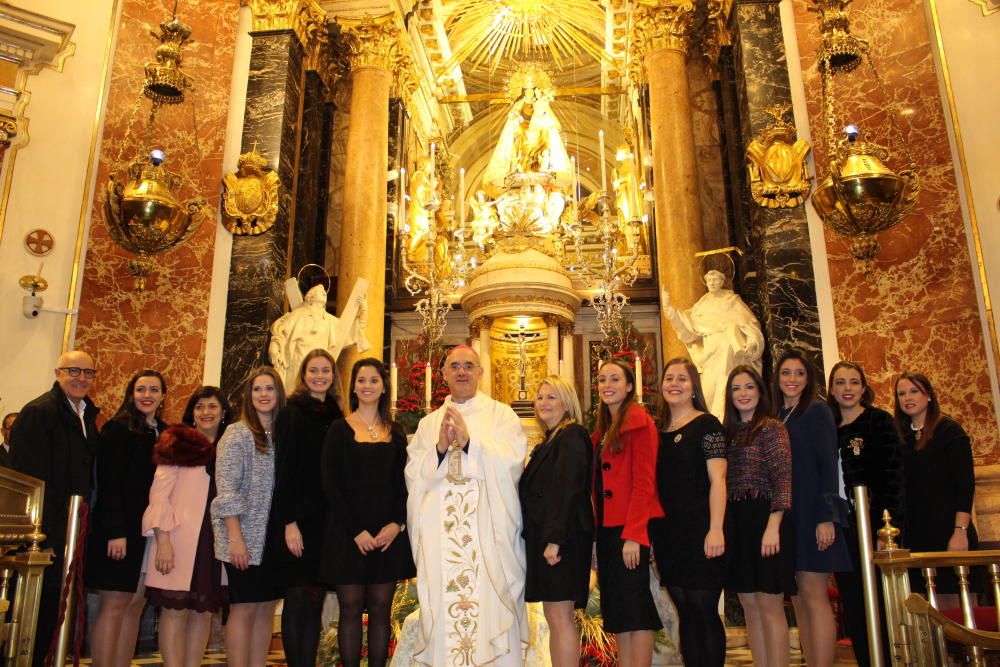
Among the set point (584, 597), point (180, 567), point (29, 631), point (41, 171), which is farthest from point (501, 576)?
point (41, 171)

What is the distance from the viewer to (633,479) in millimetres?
3557

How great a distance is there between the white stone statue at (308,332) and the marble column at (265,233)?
17cm

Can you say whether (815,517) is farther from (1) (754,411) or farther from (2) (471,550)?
(2) (471,550)

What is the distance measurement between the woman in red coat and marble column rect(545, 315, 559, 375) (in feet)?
20.1

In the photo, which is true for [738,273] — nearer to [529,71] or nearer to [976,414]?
[976,414]

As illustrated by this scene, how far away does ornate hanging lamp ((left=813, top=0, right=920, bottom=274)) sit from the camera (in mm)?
6172

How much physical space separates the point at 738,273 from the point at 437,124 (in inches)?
302

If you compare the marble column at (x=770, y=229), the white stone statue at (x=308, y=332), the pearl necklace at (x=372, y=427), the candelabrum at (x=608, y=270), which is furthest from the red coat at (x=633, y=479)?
the candelabrum at (x=608, y=270)

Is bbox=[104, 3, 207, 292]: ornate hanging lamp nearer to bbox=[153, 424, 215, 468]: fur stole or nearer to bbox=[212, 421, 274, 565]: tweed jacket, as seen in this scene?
bbox=[153, 424, 215, 468]: fur stole

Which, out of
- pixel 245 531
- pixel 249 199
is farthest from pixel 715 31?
pixel 245 531

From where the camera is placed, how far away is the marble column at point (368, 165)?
959 cm

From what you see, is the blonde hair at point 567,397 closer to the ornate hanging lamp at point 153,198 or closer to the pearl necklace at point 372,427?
the pearl necklace at point 372,427

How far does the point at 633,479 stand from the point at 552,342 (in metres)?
6.52

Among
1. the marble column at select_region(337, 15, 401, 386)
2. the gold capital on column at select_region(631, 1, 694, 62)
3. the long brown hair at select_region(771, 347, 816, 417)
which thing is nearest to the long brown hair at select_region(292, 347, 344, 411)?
the long brown hair at select_region(771, 347, 816, 417)
